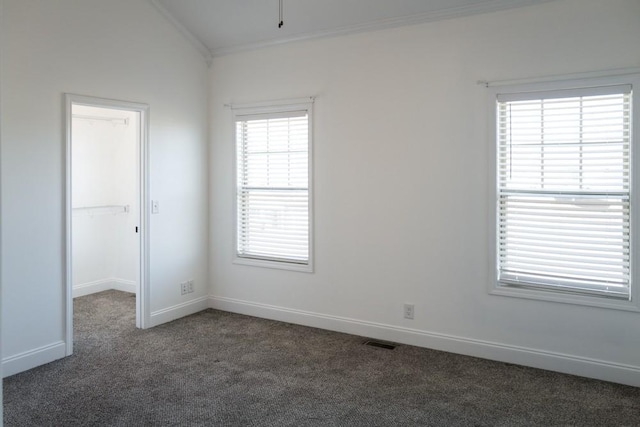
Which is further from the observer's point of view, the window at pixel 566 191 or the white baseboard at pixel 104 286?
the white baseboard at pixel 104 286

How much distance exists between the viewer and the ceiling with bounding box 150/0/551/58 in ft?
13.3

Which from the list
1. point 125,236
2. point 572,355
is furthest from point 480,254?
point 125,236

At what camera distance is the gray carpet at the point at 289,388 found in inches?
119

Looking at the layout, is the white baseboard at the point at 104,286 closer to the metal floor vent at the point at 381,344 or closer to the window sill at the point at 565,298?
the metal floor vent at the point at 381,344

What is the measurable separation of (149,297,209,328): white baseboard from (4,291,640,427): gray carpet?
35cm

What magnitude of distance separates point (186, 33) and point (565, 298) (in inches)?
170

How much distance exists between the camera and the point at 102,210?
6.15 meters

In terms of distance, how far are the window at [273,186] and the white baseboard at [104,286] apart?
186 centimetres

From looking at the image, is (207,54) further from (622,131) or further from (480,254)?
(622,131)

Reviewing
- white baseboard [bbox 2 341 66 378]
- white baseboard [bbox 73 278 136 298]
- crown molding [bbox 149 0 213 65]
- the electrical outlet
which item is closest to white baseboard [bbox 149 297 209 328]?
white baseboard [bbox 2 341 66 378]

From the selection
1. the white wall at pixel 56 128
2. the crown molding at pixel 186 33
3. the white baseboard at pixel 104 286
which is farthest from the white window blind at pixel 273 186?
the white baseboard at pixel 104 286

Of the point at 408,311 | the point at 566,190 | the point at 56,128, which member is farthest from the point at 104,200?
the point at 566,190

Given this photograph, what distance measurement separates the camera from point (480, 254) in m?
4.01

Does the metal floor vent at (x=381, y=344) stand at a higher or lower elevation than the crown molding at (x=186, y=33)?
lower
